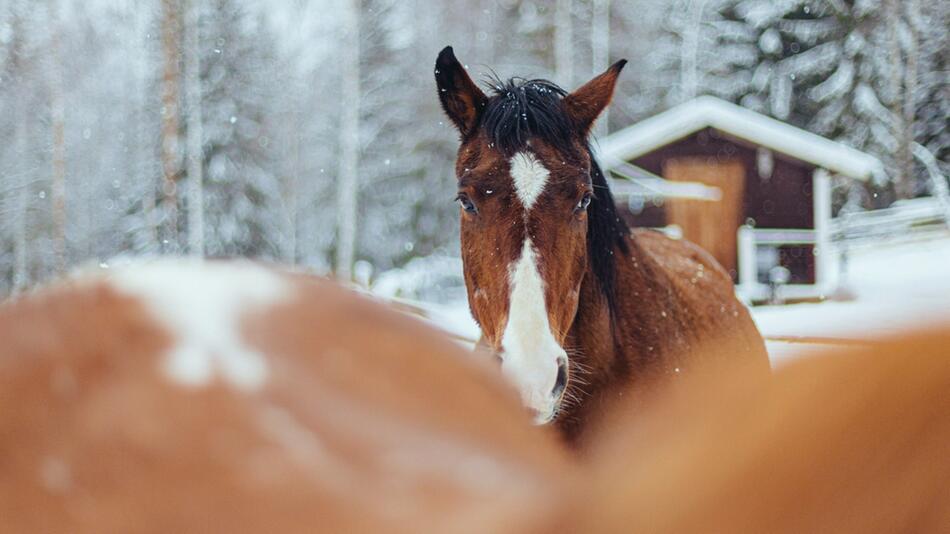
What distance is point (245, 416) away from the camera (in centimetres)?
38

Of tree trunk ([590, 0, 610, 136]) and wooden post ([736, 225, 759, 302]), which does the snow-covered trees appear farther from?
wooden post ([736, 225, 759, 302])

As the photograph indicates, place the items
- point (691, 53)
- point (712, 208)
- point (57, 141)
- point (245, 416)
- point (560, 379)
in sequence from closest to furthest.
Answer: point (245, 416) → point (560, 379) → point (712, 208) → point (691, 53) → point (57, 141)

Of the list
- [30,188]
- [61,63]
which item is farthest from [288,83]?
[30,188]

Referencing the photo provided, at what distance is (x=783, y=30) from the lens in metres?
5.21

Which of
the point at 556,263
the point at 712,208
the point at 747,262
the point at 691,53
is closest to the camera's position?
the point at 556,263

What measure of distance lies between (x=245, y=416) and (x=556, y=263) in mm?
1382

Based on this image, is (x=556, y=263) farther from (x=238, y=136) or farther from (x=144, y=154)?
(x=144, y=154)

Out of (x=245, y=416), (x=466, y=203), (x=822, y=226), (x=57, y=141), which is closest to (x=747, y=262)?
(x=822, y=226)

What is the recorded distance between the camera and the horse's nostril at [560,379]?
1443 mm

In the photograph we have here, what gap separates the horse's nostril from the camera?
1443mm

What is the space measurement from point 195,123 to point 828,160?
9.77 metres

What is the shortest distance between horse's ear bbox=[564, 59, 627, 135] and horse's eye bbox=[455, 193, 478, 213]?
0.46m

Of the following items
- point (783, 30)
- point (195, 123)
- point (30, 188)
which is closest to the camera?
point (783, 30)

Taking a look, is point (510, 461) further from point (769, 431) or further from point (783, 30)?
point (783, 30)
